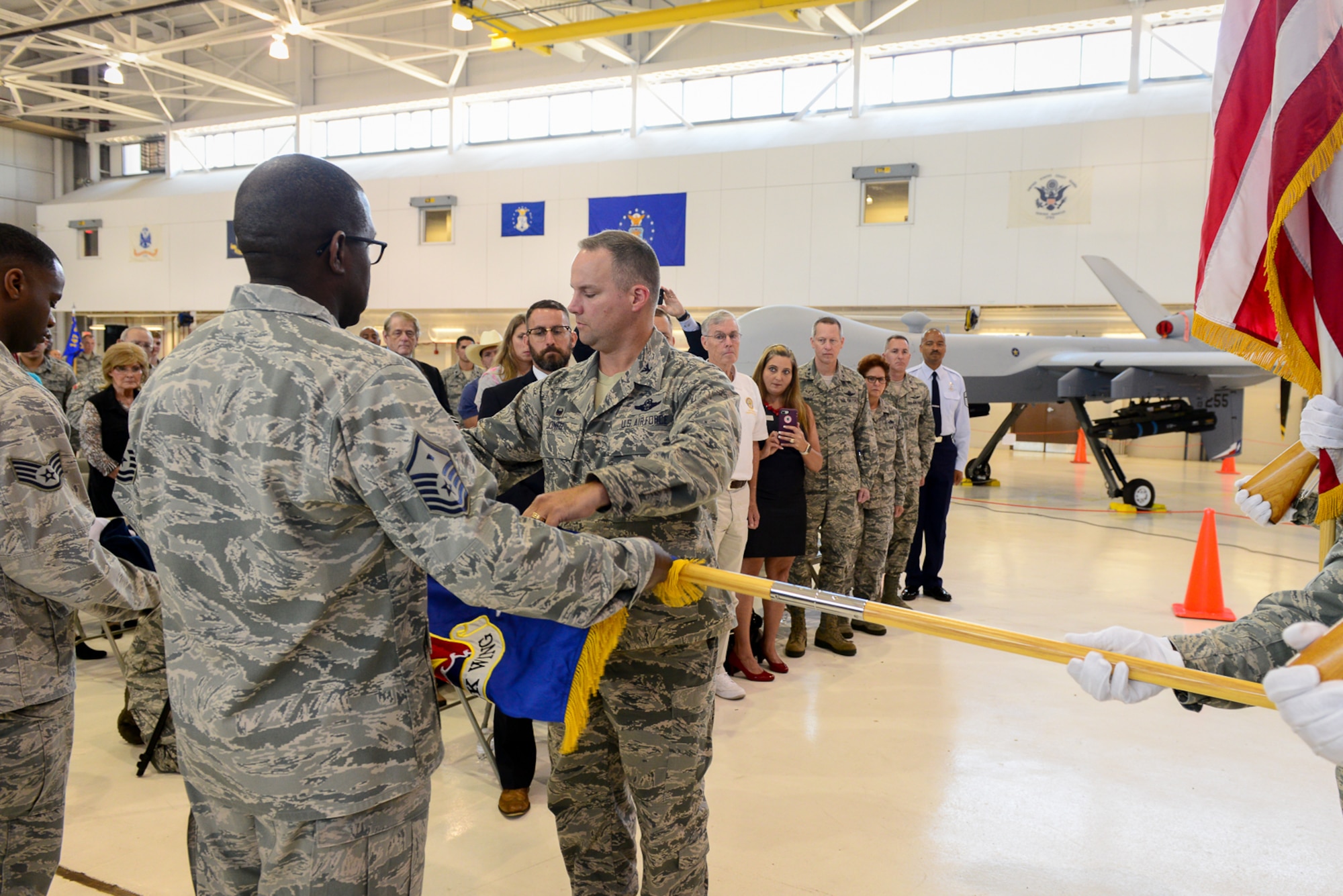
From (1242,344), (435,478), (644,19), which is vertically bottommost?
(435,478)

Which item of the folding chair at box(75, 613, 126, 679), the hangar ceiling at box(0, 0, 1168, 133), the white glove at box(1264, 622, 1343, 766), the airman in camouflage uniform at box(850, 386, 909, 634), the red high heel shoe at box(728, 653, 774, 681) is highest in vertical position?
the hangar ceiling at box(0, 0, 1168, 133)

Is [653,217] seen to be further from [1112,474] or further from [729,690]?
[729,690]

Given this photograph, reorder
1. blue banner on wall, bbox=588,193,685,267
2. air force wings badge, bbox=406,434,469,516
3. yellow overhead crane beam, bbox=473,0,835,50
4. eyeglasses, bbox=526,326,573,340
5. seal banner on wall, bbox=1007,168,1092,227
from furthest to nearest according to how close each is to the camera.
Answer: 1. blue banner on wall, bbox=588,193,685,267
2. seal banner on wall, bbox=1007,168,1092,227
3. yellow overhead crane beam, bbox=473,0,835,50
4. eyeglasses, bbox=526,326,573,340
5. air force wings badge, bbox=406,434,469,516

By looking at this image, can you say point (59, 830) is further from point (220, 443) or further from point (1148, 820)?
point (1148, 820)

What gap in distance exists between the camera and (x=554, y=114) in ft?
66.4

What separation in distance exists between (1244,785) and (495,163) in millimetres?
19473

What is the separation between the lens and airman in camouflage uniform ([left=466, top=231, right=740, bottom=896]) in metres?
2.03

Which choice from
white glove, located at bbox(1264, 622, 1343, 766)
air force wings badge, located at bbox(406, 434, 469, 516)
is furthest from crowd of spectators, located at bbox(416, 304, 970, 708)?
white glove, located at bbox(1264, 622, 1343, 766)

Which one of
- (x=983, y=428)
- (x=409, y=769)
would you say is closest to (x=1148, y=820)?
(x=409, y=769)

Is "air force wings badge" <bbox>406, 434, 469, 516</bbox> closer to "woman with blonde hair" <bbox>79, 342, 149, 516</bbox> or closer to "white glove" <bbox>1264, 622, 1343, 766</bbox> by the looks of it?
"white glove" <bbox>1264, 622, 1343, 766</bbox>

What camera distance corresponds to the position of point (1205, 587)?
19.4 feet

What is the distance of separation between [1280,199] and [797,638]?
3999 mm

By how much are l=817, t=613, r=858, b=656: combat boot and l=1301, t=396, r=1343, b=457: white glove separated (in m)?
3.82

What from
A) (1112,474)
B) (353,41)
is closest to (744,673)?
(1112,474)
